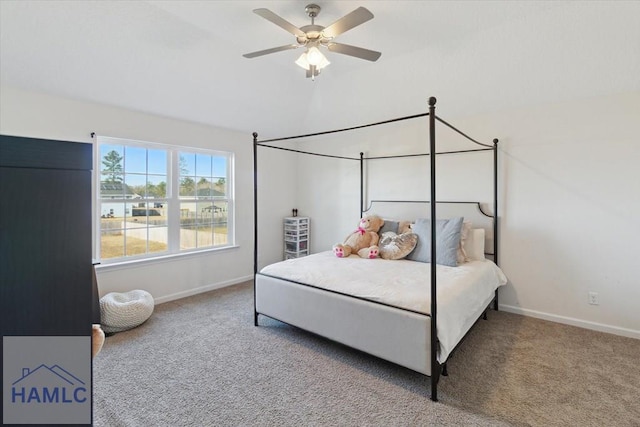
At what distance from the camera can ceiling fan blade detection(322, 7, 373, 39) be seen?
188cm

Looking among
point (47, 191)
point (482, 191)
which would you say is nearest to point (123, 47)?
point (47, 191)

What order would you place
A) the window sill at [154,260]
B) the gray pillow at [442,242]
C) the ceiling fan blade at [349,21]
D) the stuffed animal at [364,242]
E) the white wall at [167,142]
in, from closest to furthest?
the ceiling fan blade at [349,21]
the white wall at [167,142]
the gray pillow at [442,242]
the window sill at [154,260]
the stuffed animal at [364,242]

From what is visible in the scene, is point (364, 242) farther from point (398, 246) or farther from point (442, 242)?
point (442, 242)

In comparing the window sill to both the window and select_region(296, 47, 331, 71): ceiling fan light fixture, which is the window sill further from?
select_region(296, 47, 331, 71): ceiling fan light fixture

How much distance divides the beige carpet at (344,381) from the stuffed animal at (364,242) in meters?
1.06

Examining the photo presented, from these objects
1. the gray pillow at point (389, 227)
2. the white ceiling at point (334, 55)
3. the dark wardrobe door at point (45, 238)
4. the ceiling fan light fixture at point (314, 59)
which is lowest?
the gray pillow at point (389, 227)

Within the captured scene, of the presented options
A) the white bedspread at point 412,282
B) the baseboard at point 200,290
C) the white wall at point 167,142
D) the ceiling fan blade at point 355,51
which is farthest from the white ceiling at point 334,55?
the baseboard at point 200,290

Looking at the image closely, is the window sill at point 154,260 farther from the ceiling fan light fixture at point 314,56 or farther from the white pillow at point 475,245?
the white pillow at point 475,245

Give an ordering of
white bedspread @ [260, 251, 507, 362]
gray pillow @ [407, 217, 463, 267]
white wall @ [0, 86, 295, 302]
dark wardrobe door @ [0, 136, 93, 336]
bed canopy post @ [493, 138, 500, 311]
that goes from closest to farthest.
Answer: dark wardrobe door @ [0, 136, 93, 336] < white bedspread @ [260, 251, 507, 362] < white wall @ [0, 86, 295, 302] < gray pillow @ [407, 217, 463, 267] < bed canopy post @ [493, 138, 500, 311]

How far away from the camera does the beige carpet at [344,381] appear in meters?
1.88

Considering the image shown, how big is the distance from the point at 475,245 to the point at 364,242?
119 centimetres

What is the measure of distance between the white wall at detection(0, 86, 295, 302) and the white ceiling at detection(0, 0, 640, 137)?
0.46 ft

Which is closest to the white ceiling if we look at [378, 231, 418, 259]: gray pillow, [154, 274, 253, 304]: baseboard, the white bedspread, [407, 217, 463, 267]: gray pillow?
[407, 217, 463, 267]: gray pillow

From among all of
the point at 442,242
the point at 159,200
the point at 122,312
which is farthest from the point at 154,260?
the point at 442,242
